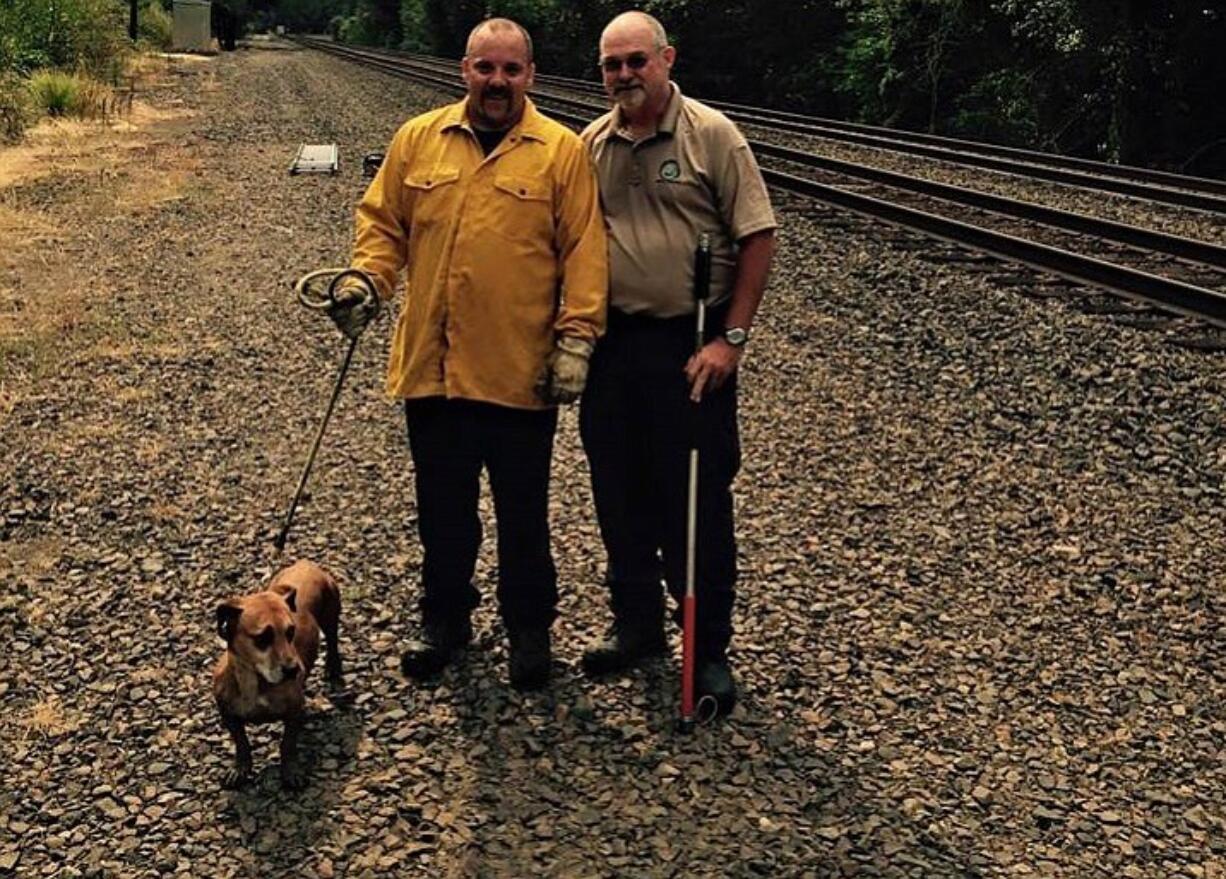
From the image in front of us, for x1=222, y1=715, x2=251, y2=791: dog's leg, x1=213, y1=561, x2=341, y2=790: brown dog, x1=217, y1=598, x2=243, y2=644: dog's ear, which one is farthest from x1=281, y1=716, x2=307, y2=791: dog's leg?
x1=217, y1=598, x2=243, y2=644: dog's ear

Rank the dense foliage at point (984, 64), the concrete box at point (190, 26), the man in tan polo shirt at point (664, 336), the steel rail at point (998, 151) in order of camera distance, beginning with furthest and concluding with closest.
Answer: the concrete box at point (190, 26) → the dense foliage at point (984, 64) → the steel rail at point (998, 151) → the man in tan polo shirt at point (664, 336)

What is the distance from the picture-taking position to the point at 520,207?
3.65 meters

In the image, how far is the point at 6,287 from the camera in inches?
398

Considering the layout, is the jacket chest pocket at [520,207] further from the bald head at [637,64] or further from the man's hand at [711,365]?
the man's hand at [711,365]

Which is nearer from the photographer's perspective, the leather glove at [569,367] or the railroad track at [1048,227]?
the leather glove at [569,367]

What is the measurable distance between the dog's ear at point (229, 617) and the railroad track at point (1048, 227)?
7.06m

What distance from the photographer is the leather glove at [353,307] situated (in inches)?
152

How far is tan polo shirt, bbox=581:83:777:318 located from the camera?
3635 millimetres

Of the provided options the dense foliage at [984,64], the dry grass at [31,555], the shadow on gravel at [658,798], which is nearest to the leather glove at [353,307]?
the shadow on gravel at [658,798]

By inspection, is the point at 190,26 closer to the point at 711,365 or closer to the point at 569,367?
the point at 569,367

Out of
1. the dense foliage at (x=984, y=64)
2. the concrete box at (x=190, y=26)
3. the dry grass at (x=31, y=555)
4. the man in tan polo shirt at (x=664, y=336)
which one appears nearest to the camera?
the man in tan polo shirt at (x=664, y=336)

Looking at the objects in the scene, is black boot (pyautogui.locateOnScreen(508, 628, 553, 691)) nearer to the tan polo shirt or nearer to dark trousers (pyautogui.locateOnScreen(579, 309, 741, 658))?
dark trousers (pyautogui.locateOnScreen(579, 309, 741, 658))

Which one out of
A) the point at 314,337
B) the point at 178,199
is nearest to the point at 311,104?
the point at 178,199

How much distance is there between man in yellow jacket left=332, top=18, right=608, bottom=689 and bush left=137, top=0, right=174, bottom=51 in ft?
176
